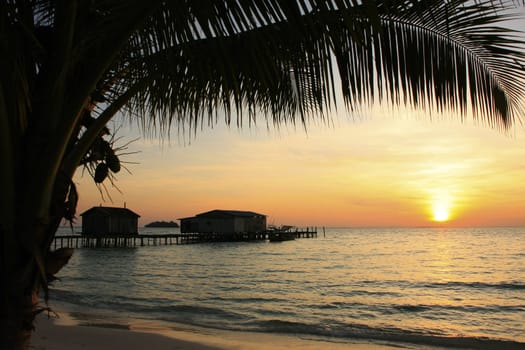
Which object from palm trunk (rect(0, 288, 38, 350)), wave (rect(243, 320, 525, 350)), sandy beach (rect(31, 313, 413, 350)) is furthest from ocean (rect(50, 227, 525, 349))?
palm trunk (rect(0, 288, 38, 350))

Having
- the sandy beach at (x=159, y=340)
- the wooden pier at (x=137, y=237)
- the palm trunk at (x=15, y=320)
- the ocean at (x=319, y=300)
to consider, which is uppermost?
the palm trunk at (x=15, y=320)

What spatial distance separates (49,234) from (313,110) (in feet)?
5.15

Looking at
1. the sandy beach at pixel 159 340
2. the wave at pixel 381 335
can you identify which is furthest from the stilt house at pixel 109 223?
the wave at pixel 381 335

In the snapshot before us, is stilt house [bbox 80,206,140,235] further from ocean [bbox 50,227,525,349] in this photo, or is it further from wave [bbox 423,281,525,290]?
wave [bbox 423,281,525,290]

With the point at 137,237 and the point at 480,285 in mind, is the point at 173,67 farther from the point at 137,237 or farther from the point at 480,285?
the point at 137,237

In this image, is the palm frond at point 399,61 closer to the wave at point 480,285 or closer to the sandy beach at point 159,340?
the sandy beach at point 159,340

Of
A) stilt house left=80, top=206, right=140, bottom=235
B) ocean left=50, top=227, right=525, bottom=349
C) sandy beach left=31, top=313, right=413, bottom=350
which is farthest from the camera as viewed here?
stilt house left=80, top=206, right=140, bottom=235

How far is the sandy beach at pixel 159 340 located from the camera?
9.65 metres

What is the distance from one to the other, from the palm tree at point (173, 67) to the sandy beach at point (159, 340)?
27.0ft

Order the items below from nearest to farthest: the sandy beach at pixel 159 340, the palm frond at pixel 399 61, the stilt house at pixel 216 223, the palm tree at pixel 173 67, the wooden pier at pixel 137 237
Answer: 1. the palm tree at pixel 173 67
2. the palm frond at pixel 399 61
3. the sandy beach at pixel 159 340
4. the wooden pier at pixel 137 237
5. the stilt house at pixel 216 223

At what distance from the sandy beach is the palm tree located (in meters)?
8.22

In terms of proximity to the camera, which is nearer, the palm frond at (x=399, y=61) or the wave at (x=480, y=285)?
the palm frond at (x=399, y=61)

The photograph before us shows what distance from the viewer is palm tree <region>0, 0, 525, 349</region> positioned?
5.45 feet

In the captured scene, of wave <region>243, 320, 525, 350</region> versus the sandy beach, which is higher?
the sandy beach
